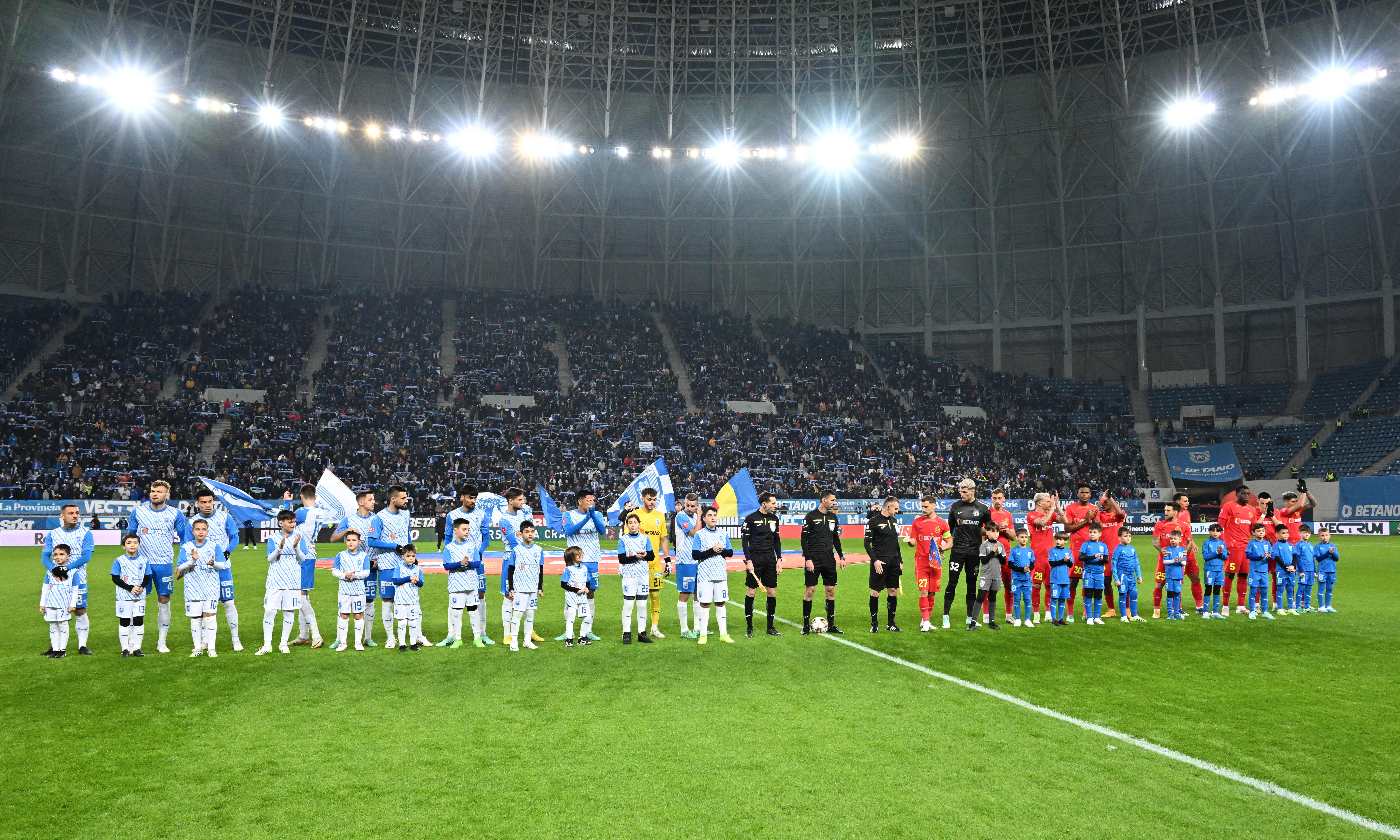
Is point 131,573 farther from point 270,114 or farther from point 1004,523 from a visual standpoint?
point 270,114

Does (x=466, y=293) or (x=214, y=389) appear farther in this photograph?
(x=466, y=293)

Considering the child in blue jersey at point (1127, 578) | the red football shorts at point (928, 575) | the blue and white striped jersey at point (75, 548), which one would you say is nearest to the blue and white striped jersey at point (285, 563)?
the blue and white striped jersey at point (75, 548)

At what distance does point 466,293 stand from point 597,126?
12786 millimetres

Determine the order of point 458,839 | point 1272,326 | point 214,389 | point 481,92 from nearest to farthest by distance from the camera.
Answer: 1. point 458,839
2. point 214,389
3. point 481,92
4. point 1272,326

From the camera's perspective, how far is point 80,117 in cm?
4388

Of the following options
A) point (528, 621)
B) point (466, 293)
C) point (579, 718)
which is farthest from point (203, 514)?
point (466, 293)

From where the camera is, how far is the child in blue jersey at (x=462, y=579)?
41.9 ft

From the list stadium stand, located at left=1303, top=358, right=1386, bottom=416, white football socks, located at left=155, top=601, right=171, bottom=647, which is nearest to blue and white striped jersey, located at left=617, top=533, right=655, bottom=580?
white football socks, located at left=155, top=601, right=171, bottom=647

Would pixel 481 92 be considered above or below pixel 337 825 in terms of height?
above

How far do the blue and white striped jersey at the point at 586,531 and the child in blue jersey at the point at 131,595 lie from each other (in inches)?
229

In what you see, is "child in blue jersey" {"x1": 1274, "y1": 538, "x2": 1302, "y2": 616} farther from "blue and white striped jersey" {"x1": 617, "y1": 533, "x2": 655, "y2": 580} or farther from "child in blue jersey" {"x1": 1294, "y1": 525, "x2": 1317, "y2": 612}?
"blue and white striped jersey" {"x1": 617, "y1": 533, "x2": 655, "y2": 580}

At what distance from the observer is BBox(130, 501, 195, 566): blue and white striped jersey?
12367 mm

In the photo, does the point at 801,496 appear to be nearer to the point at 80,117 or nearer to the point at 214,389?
the point at 214,389

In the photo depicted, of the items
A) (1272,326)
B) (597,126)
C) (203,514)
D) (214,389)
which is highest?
(597,126)
